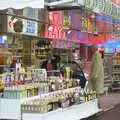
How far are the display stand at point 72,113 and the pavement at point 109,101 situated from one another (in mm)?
2442

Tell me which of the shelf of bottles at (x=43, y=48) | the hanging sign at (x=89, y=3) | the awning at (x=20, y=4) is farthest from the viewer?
the shelf of bottles at (x=43, y=48)

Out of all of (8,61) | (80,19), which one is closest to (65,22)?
(80,19)

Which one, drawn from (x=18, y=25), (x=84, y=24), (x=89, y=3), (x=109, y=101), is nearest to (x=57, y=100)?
(x=89, y=3)

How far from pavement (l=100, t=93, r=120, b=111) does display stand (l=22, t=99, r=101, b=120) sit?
244 centimetres

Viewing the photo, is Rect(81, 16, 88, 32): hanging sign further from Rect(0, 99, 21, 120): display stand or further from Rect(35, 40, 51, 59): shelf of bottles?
Rect(0, 99, 21, 120): display stand

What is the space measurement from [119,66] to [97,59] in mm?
8919

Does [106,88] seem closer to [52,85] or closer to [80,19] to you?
[80,19]

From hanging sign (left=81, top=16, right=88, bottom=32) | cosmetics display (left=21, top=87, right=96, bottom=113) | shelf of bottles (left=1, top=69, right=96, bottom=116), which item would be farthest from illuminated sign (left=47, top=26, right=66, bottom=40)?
shelf of bottles (left=1, top=69, right=96, bottom=116)

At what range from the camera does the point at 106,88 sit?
2245cm

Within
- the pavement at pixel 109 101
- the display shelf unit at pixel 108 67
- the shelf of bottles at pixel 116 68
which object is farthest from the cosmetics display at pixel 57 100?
the shelf of bottles at pixel 116 68

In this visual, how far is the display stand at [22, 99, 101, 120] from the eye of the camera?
11406 millimetres

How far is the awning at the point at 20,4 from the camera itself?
11.0 meters

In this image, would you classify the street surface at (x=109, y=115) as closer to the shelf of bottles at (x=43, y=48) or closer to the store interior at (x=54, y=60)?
the store interior at (x=54, y=60)

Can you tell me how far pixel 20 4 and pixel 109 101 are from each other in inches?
373
